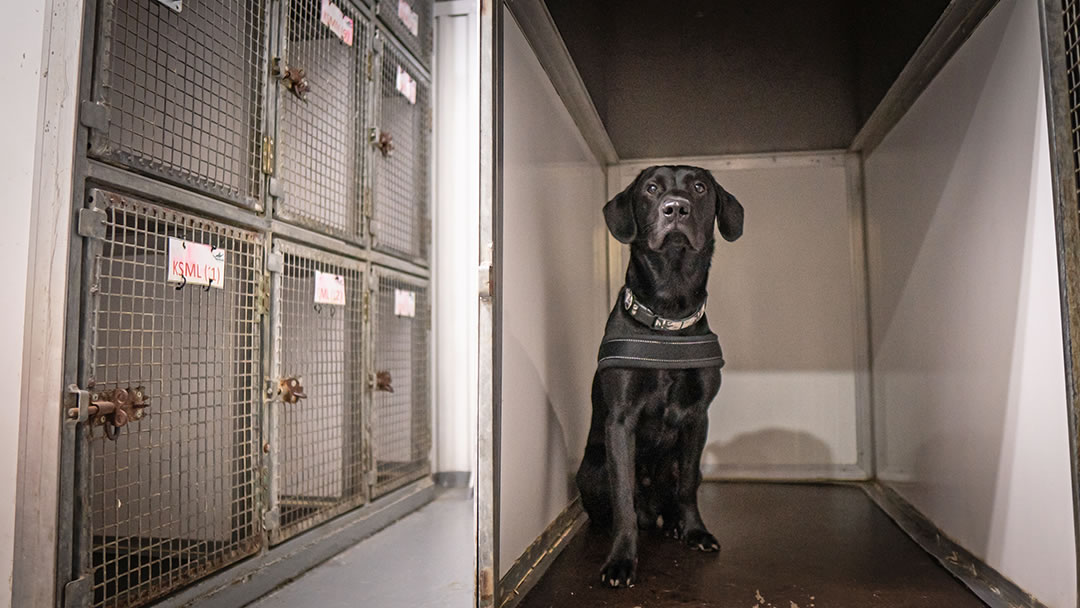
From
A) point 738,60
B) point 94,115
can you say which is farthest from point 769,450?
point 94,115

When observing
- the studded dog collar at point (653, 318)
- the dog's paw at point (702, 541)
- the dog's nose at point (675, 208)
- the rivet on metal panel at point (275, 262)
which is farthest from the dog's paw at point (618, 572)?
the rivet on metal panel at point (275, 262)

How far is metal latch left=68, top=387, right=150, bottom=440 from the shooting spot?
135cm

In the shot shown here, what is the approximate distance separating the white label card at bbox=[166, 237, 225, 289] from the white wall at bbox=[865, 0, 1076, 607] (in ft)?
5.64

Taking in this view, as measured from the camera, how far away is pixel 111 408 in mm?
1426

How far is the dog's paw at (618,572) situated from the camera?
4.95 ft

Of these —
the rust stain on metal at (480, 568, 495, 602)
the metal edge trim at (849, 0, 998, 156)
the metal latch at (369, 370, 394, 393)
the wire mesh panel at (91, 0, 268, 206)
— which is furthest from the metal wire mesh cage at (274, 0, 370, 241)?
the metal edge trim at (849, 0, 998, 156)

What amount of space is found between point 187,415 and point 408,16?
198cm

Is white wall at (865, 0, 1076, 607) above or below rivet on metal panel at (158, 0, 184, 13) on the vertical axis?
below

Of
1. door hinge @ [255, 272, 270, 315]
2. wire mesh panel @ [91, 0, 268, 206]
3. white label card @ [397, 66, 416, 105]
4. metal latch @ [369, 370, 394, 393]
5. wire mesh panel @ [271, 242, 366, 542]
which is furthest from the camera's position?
white label card @ [397, 66, 416, 105]

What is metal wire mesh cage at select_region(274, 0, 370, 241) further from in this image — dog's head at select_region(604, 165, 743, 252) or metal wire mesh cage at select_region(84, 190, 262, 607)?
dog's head at select_region(604, 165, 743, 252)

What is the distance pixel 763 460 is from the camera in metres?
2.76

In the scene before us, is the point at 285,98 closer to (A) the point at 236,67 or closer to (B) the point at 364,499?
(A) the point at 236,67

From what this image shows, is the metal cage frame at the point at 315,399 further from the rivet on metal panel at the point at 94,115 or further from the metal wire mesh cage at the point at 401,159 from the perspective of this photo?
the rivet on metal panel at the point at 94,115

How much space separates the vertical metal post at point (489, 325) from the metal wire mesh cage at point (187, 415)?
2.47 ft
